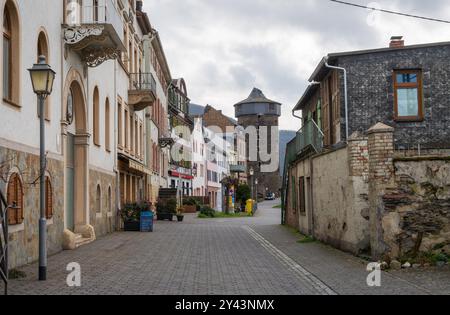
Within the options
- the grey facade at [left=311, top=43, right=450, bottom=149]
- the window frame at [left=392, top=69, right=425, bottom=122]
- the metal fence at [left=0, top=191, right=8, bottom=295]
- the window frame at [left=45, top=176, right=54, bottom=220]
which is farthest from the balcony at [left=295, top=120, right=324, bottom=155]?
the metal fence at [left=0, top=191, right=8, bottom=295]

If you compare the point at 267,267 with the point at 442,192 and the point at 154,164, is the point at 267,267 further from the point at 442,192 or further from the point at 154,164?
the point at 154,164

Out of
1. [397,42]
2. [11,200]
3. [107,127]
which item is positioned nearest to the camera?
[11,200]

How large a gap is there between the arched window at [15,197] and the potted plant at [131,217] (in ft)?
41.9

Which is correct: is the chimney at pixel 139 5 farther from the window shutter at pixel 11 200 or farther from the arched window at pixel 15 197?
the window shutter at pixel 11 200

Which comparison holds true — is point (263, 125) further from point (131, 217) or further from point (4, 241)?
point (4, 241)

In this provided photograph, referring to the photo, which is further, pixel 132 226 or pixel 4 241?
pixel 132 226

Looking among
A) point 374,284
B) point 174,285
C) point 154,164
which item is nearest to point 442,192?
point 374,284

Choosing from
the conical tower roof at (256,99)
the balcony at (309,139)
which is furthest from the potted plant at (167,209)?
the conical tower roof at (256,99)

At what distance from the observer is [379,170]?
1313 cm

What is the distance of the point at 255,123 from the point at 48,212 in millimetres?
90914

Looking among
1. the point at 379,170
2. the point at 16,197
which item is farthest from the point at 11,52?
the point at 379,170

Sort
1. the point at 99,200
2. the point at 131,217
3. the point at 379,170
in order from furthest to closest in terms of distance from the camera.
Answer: the point at 131,217
the point at 99,200
the point at 379,170

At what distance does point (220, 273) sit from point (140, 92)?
1872 cm

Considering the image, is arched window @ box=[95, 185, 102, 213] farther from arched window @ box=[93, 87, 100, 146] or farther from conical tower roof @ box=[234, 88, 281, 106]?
conical tower roof @ box=[234, 88, 281, 106]
